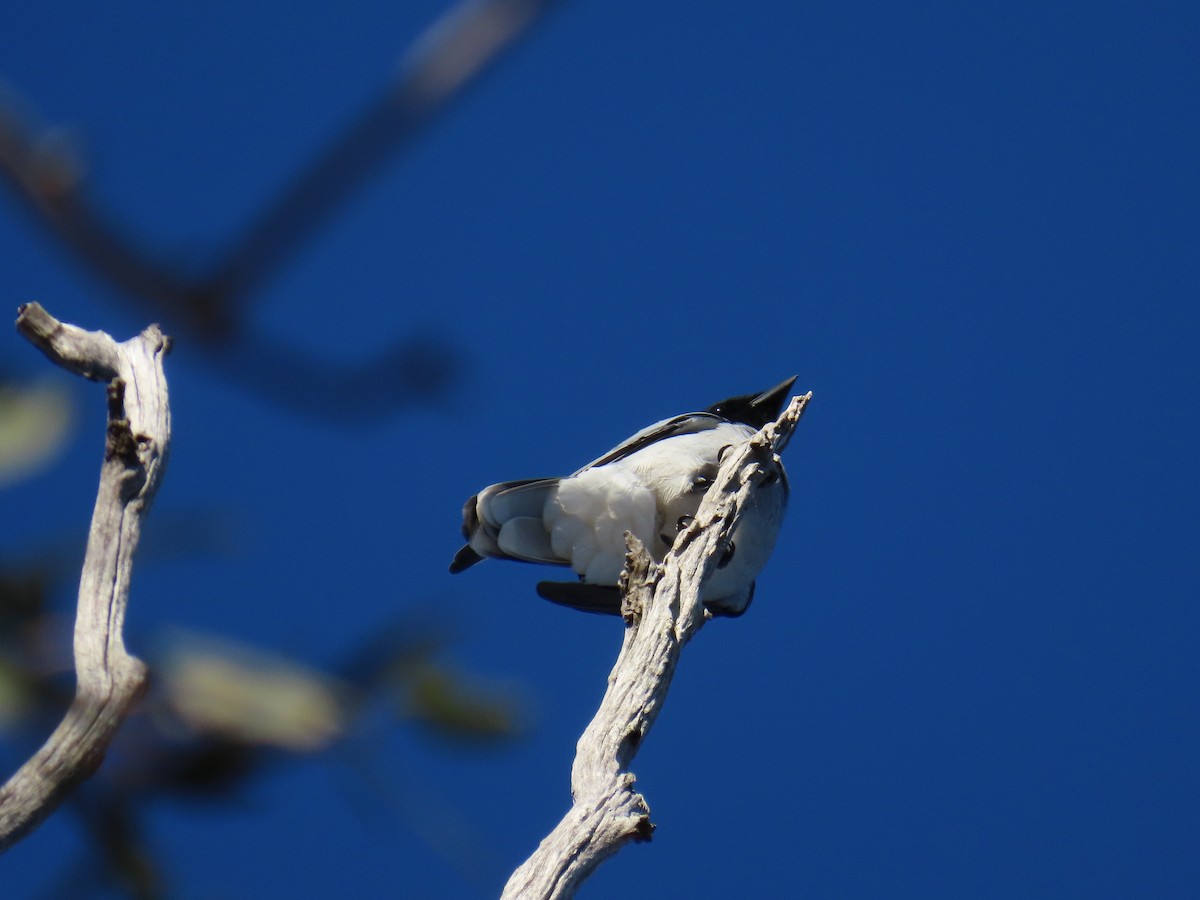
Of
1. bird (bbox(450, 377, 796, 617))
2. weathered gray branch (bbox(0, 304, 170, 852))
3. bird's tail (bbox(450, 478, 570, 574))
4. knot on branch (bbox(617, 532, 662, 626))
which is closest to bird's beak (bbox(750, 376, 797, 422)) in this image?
bird (bbox(450, 377, 796, 617))

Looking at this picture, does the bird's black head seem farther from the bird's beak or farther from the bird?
the bird

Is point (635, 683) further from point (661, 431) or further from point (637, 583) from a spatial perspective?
point (661, 431)

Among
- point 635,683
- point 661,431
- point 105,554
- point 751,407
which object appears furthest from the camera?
point 751,407

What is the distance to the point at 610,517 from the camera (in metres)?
4.73

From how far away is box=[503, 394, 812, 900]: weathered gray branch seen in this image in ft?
7.54

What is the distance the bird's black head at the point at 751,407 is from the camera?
19.2ft

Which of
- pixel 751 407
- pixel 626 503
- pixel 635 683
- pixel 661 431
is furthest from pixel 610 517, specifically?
pixel 635 683

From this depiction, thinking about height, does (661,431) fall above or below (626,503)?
above

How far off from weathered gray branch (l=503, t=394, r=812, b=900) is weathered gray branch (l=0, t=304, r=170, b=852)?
927 millimetres

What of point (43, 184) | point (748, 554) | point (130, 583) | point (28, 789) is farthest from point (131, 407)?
point (748, 554)

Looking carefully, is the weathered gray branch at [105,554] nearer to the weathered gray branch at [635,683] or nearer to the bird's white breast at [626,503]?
the weathered gray branch at [635,683]

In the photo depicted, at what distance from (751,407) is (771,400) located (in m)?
0.12

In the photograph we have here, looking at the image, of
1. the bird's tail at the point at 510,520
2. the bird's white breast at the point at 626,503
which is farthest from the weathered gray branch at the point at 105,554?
the bird's white breast at the point at 626,503

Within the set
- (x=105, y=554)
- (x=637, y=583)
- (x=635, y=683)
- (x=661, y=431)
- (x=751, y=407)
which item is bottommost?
(x=105, y=554)
